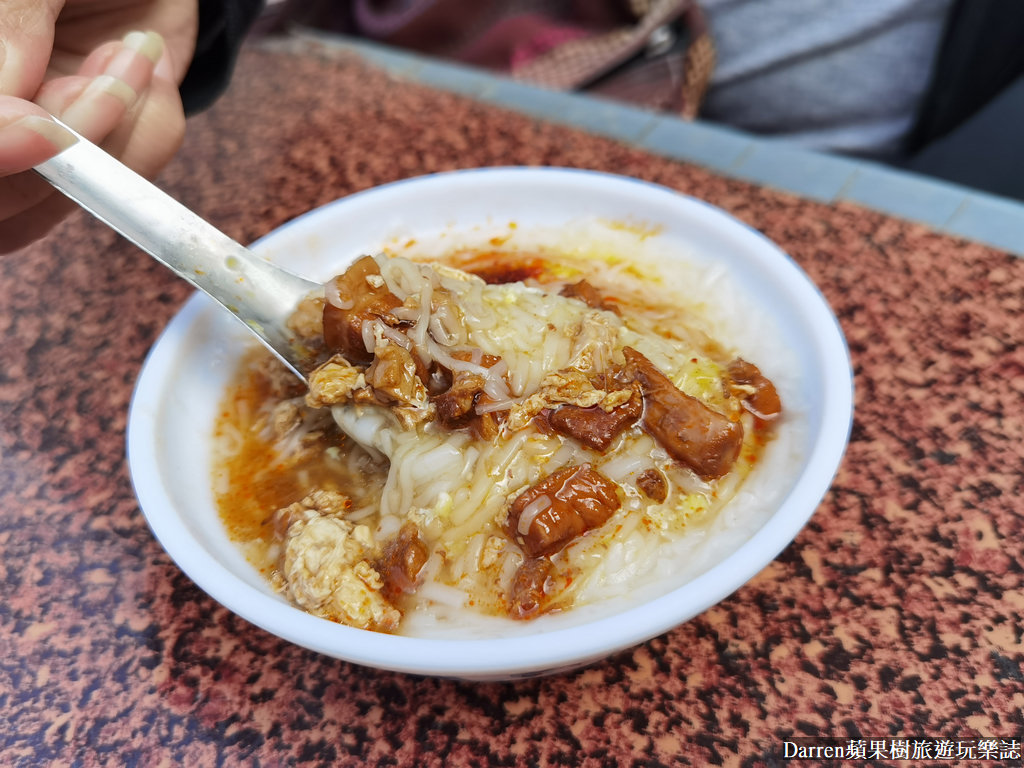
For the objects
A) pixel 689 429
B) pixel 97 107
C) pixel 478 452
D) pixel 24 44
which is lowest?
pixel 478 452

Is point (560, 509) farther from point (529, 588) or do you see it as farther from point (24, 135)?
point (24, 135)

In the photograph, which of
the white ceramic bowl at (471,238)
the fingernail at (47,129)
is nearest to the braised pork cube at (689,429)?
the white ceramic bowl at (471,238)

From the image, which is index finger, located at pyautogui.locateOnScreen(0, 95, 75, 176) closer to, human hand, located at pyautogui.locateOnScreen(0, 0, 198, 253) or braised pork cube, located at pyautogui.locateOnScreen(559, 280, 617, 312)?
human hand, located at pyautogui.locateOnScreen(0, 0, 198, 253)

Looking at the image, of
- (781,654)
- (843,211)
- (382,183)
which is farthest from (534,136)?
(781,654)

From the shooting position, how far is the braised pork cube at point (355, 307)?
147 centimetres

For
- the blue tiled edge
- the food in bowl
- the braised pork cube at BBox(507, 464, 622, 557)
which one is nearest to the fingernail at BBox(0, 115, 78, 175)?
the food in bowl

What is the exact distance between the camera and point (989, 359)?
189 cm

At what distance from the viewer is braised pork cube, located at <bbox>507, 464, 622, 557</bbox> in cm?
129

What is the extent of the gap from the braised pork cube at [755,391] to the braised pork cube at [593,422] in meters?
0.25

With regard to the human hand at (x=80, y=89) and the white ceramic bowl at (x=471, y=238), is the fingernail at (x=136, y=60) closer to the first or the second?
the human hand at (x=80, y=89)

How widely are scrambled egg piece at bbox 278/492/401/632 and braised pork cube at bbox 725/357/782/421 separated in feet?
2.61

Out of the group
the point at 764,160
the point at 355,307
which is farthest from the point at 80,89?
the point at 764,160

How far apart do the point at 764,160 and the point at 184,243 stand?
1986 mm

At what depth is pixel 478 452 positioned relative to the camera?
142 cm
